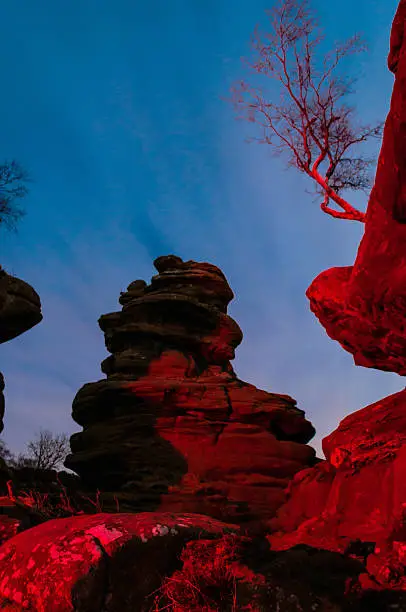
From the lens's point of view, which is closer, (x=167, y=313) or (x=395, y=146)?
(x=395, y=146)

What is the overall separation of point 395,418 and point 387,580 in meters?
11.1

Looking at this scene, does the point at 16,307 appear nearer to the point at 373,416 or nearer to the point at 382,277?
the point at 373,416

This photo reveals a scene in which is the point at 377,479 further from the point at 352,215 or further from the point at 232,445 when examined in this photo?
the point at 232,445

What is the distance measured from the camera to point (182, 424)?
25172 mm

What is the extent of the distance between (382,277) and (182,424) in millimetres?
16124

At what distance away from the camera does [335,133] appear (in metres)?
16.5

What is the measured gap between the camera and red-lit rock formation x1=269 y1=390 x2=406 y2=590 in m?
12.8

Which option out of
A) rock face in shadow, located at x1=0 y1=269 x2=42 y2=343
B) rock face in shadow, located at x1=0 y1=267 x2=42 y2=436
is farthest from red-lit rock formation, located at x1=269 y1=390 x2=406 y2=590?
rock face in shadow, located at x1=0 y1=269 x2=42 y2=343

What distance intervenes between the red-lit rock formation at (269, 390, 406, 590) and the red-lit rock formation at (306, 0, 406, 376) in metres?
2.17

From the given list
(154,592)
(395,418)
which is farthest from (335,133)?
(154,592)

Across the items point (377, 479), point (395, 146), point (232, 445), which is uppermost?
point (395, 146)

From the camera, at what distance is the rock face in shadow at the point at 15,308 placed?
21578 millimetres

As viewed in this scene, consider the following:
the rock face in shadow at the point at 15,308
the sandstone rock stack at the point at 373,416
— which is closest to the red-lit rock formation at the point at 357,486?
the sandstone rock stack at the point at 373,416

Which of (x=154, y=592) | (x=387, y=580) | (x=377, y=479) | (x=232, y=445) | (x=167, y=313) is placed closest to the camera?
(x=154, y=592)
